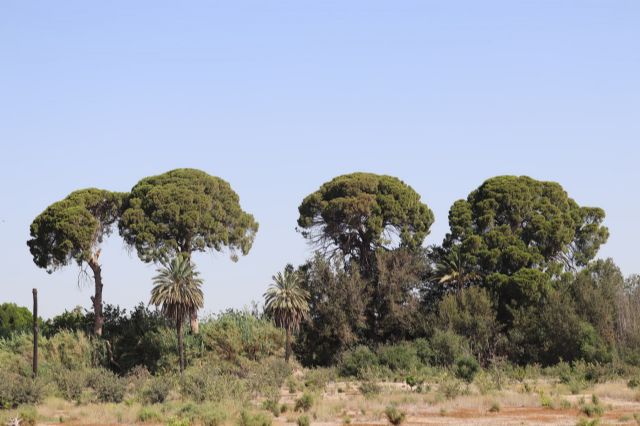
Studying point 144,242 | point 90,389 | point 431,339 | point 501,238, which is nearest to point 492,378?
point 431,339

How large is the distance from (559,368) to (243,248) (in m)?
27.0

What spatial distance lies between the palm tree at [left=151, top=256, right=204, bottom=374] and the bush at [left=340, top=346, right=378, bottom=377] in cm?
1044

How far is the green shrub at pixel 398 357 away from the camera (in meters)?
68.7

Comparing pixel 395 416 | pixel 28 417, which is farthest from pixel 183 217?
pixel 395 416

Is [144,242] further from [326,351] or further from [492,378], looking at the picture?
[492,378]

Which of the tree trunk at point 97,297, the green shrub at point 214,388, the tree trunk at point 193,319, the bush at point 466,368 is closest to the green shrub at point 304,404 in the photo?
the green shrub at point 214,388

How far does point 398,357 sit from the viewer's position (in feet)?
227

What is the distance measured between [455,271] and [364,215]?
26.5 feet

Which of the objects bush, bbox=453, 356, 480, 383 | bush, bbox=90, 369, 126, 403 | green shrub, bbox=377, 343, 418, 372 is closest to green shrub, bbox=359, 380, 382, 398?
bush, bbox=453, 356, 480, 383

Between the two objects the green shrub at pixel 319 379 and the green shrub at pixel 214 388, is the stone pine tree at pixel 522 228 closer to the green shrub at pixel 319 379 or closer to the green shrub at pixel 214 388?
the green shrub at pixel 319 379

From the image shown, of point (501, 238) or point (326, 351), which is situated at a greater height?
point (501, 238)

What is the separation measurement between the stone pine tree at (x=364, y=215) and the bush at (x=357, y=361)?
7.79m

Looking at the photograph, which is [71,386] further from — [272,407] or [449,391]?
[449,391]

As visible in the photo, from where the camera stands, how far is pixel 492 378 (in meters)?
59.1
